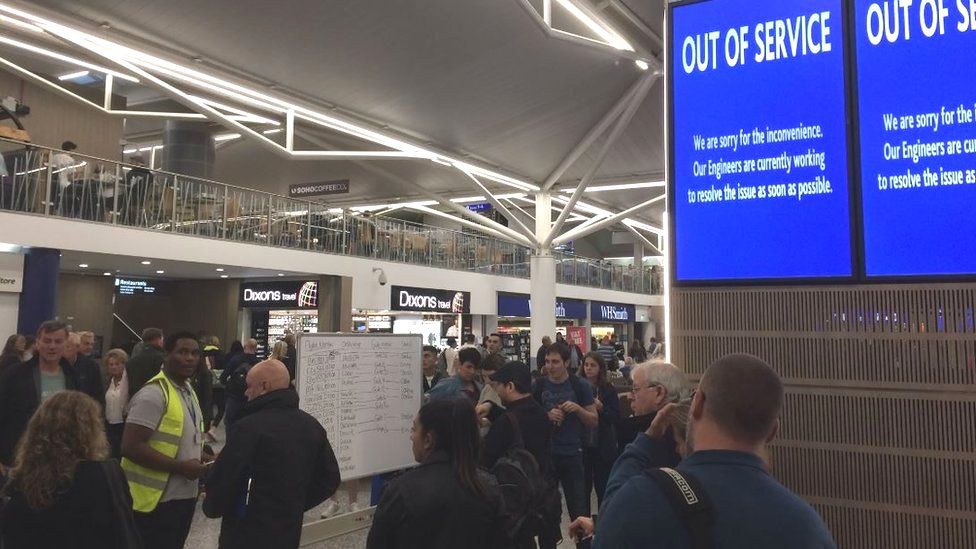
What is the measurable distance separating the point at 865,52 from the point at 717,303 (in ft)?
4.41

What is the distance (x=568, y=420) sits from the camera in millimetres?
5578

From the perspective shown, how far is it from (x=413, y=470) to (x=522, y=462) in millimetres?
787

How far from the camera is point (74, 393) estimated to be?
103 inches

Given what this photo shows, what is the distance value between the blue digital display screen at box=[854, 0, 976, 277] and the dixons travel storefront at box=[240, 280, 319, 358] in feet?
47.1

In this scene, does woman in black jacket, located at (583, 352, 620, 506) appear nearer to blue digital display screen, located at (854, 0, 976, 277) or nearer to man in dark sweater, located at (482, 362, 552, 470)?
man in dark sweater, located at (482, 362, 552, 470)

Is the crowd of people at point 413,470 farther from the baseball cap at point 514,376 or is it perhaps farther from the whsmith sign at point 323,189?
the whsmith sign at point 323,189

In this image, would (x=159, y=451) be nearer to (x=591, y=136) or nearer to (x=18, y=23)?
(x=18, y=23)

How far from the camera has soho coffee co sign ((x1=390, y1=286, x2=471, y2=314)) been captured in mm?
17984

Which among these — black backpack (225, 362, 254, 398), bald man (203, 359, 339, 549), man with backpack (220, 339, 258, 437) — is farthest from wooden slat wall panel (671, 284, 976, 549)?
black backpack (225, 362, 254, 398)

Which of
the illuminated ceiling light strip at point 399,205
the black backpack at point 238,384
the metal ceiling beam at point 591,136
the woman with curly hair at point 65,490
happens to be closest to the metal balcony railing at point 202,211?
the metal ceiling beam at point 591,136

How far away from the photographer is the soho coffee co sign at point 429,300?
17984 mm

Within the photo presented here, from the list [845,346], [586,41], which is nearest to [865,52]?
[845,346]

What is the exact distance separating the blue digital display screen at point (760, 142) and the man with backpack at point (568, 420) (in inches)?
85.0

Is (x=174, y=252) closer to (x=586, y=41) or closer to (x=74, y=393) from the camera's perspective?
(x=586, y=41)
